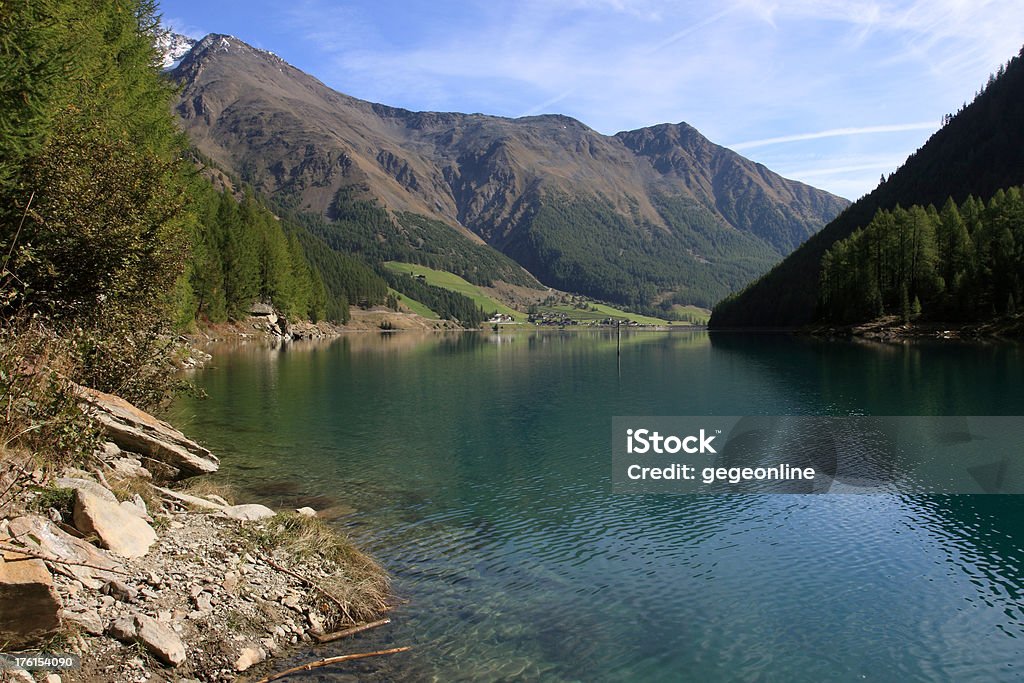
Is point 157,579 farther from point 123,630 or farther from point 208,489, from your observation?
point 208,489

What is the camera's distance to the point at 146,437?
21875mm

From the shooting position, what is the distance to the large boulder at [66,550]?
10.7 m

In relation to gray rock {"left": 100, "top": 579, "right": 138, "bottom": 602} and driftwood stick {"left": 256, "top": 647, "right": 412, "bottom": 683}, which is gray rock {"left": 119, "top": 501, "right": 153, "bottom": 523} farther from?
driftwood stick {"left": 256, "top": 647, "right": 412, "bottom": 683}

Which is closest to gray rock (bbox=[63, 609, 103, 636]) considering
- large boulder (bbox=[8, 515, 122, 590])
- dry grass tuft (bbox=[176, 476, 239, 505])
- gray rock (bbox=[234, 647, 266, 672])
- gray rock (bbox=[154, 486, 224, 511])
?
large boulder (bbox=[8, 515, 122, 590])

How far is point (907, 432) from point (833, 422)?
14.9 ft

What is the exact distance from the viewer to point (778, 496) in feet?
87.8

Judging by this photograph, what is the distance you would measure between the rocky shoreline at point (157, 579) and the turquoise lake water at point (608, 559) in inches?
50.1

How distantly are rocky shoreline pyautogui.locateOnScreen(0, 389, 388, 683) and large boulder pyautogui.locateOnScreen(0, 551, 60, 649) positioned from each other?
0.02 meters

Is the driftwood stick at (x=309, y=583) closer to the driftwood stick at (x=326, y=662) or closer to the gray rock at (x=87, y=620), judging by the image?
the driftwood stick at (x=326, y=662)

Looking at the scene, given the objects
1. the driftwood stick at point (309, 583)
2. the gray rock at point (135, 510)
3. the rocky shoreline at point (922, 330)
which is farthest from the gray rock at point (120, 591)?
the rocky shoreline at point (922, 330)

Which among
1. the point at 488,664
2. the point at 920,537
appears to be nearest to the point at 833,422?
the point at 920,537

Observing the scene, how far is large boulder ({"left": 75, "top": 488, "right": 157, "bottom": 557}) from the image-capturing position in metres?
12.3

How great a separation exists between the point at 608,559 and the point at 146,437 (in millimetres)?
16117

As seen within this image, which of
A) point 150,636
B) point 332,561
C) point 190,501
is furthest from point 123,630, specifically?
point 190,501
